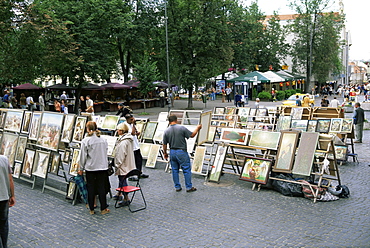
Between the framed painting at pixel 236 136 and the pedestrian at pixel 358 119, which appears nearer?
the framed painting at pixel 236 136

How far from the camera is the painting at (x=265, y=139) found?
9.33 m

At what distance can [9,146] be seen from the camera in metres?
10.0

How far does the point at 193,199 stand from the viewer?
823cm

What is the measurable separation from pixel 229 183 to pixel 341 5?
185ft

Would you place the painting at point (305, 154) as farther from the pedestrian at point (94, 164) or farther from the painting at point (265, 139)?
the pedestrian at point (94, 164)

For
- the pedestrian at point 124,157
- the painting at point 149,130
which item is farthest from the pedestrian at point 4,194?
the painting at point 149,130

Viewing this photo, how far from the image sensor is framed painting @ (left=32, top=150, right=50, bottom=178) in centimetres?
880

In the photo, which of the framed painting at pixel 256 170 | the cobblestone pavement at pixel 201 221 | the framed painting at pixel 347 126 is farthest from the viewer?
the framed painting at pixel 347 126

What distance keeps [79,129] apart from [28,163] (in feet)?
4.89

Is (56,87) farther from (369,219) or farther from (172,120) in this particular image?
(369,219)

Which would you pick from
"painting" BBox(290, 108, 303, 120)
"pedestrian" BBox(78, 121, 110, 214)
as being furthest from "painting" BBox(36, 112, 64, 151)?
"painting" BBox(290, 108, 303, 120)

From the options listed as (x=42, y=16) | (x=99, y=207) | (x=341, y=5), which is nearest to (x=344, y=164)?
(x=99, y=207)

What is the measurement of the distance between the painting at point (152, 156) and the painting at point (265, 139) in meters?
3.04

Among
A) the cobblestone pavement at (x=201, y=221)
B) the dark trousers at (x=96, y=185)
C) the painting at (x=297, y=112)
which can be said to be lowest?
the cobblestone pavement at (x=201, y=221)
